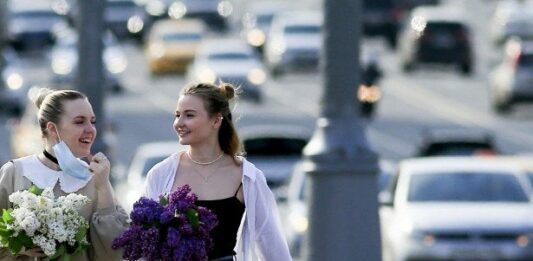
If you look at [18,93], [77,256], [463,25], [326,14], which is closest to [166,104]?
[18,93]

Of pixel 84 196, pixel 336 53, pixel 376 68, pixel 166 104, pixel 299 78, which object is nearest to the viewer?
pixel 84 196

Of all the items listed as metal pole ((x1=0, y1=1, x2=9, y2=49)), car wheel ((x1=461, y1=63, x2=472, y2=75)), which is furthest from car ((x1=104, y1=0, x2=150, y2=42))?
car wheel ((x1=461, y1=63, x2=472, y2=75))

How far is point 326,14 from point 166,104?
31549 mm

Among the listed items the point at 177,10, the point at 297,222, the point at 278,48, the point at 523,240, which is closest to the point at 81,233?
the point at 523,240

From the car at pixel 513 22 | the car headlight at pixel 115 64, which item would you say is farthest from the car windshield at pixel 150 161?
the car at pixel 513 22

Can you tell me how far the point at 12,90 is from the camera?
45062 millimetres

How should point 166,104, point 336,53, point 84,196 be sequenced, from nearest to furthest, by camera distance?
1. point 84,196
2. point 336,53
3. point 166,104

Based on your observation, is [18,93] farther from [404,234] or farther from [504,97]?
[404,234]

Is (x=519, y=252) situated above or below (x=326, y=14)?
below

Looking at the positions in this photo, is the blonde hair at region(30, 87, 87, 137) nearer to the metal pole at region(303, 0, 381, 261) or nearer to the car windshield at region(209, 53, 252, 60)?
the metal pole at region(303, 0, 381, 261)

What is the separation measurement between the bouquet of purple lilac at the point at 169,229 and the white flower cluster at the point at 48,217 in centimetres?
20

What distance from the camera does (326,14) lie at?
1487 cm

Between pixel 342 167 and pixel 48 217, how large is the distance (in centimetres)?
621

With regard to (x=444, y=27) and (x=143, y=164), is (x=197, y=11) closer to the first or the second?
(x=444, y=27)
